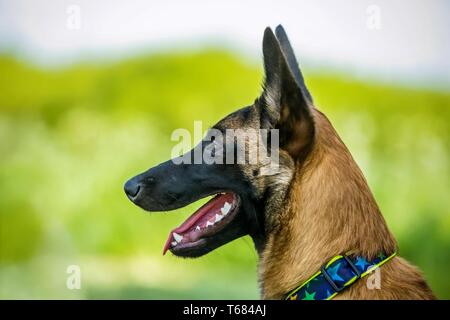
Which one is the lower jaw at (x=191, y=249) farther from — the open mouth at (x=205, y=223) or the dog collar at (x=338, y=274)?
the dog collar at (x=338, y=274)

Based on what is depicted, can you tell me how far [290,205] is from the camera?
2568 mm

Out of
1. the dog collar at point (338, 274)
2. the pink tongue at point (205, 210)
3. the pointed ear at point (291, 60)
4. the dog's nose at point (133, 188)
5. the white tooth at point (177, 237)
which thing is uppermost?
the pointed ear at point (291, 60)

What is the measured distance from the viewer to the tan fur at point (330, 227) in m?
2.43

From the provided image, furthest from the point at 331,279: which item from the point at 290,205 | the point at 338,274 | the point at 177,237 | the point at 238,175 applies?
the point at 177,237

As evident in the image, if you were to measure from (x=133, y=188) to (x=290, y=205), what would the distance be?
797 millimetres

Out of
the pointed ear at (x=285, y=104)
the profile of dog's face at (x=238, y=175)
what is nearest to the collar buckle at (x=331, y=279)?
the profile of dog's face at (x=238, y=175)

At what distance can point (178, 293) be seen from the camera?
4.85 metres

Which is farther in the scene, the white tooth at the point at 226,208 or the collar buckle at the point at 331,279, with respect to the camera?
the white tooth at the point at 226,208

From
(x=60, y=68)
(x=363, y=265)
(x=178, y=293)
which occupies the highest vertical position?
(x=60, y=68)

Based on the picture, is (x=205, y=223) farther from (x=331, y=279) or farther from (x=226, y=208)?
(x=331, y=279)
